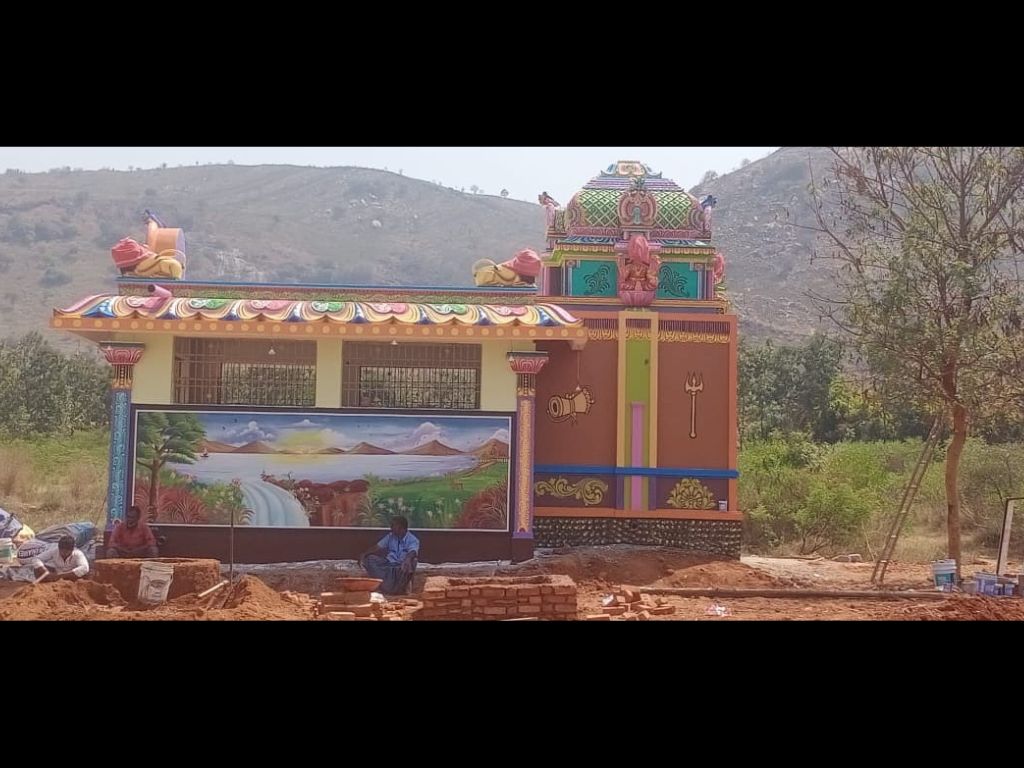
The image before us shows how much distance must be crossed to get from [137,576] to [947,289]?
11599mm

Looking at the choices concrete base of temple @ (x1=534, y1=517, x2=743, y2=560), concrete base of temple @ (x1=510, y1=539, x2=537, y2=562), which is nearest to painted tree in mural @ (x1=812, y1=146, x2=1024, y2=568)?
concrete base of temple @ (x1=534, y1=517, x2=743, y2=560)

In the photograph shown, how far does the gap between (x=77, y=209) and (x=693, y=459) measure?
62.0m

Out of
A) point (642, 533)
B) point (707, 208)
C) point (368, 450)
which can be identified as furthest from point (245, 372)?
point (707, 208)

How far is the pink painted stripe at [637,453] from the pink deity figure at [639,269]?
1.79 meters

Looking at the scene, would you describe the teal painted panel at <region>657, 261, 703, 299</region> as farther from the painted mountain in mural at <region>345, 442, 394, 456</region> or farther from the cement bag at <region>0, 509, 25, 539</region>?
the cement bag at <region>0, 509, 25, 539</region>

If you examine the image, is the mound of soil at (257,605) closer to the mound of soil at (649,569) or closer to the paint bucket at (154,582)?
the paint bucket at (154,582)

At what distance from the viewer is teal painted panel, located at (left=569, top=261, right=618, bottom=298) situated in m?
15.8

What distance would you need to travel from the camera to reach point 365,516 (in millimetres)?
13680

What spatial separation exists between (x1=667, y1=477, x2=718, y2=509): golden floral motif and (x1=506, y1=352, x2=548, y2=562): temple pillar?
2422 mm

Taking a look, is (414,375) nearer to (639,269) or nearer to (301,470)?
(301,470)

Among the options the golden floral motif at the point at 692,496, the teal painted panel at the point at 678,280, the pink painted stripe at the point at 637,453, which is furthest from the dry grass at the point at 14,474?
the teal painted panel at the point at 678,280

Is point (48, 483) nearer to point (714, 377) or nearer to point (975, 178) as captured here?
point (714, 377)

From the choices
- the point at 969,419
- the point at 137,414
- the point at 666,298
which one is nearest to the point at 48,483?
the point at 137,414

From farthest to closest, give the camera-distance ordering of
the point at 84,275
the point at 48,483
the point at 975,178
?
1. the point at 84,275
2. the point at 48,483
3. the point at 975,178
